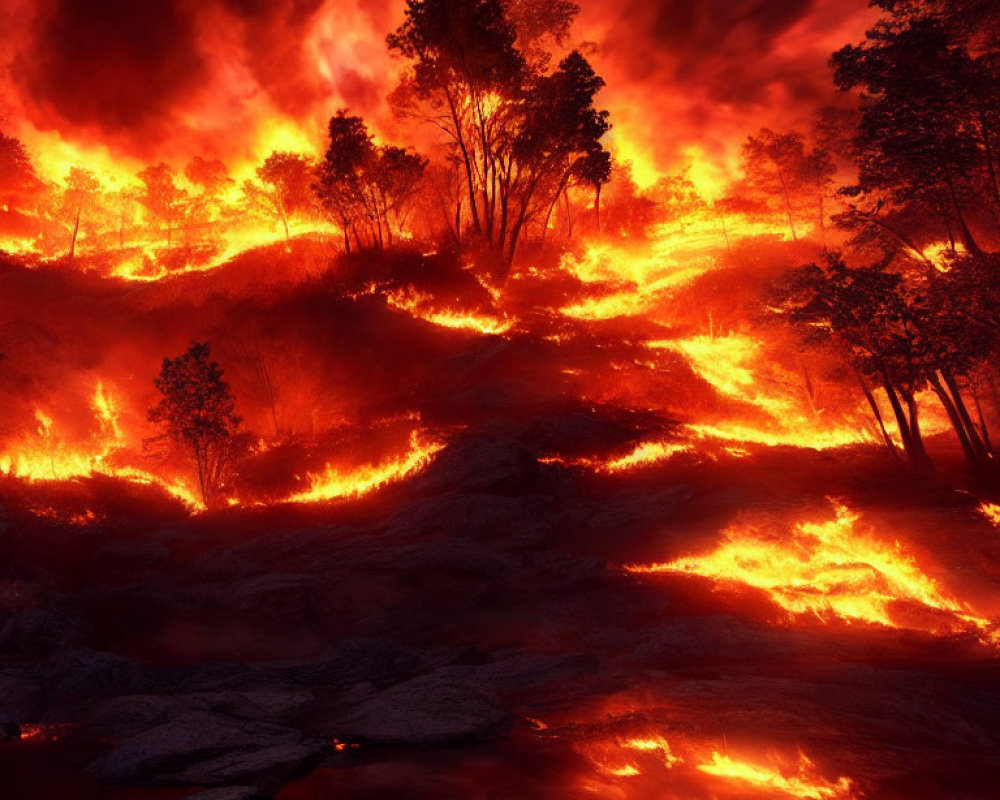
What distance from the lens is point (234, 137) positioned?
86438mm

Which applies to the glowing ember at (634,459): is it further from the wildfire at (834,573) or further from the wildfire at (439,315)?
the wildfire at (439,315)

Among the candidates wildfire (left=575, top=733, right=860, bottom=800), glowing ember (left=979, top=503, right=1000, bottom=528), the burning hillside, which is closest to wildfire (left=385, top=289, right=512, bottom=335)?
the burning hillside

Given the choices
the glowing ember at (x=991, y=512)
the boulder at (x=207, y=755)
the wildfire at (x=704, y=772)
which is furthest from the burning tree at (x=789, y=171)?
the boulder at (x=207, y=755)

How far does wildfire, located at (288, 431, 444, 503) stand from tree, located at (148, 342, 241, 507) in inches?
196

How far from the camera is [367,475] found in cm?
3047

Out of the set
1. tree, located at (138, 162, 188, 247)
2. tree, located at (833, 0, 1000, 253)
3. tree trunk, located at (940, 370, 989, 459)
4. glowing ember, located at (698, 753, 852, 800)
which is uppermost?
tree, located at (138, 162, 188, 247)

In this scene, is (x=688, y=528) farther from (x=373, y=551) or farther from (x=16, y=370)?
(x=16, y=370)

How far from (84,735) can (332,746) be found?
19.0 feet

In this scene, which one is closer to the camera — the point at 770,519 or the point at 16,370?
the point at 770,519

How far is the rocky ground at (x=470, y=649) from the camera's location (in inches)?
440

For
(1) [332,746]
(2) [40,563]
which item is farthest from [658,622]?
(2) [40,563]

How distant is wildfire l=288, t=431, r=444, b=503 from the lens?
29.2 meters

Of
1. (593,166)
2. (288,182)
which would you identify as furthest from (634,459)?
(288,182)

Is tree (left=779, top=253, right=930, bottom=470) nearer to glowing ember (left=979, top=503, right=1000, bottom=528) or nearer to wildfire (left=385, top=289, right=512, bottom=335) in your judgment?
glowing ember (left=979, top=503, right=1000, bottom=528)
